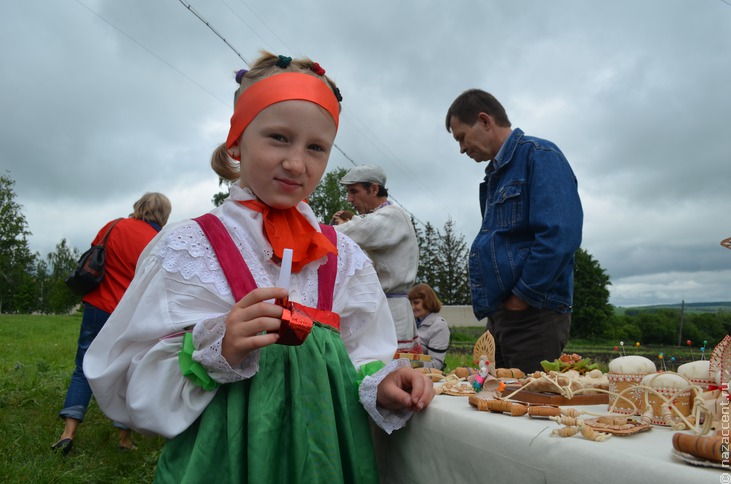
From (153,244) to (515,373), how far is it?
116 centimetres

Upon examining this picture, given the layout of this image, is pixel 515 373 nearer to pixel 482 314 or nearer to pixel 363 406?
pixel 363 406

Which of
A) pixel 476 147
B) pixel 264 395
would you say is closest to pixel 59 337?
pixel 476 147

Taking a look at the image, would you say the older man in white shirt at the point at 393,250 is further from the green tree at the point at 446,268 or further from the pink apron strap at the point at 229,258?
the green tree at the point at 446,268

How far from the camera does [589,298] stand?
2859cm

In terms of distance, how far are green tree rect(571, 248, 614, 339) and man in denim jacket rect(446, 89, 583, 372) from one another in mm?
27311

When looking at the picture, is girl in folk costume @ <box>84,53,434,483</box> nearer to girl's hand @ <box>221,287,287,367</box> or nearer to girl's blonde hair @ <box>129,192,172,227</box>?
girl's hand @ <box>221,287,287,367</box>

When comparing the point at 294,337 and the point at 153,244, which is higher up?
the point at 153,244

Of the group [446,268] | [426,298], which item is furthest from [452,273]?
[426,298]

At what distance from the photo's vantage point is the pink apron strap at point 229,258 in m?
1.35

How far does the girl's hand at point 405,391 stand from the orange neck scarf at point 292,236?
380mm

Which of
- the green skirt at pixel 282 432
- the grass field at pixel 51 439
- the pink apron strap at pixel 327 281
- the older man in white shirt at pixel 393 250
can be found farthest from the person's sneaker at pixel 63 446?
the pink apron strap at pixel 327 281


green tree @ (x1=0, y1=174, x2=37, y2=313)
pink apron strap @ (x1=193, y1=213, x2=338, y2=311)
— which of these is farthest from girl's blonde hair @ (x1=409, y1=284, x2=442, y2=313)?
green tree @ (x1=0, y1=174, x2=37, y2=313)

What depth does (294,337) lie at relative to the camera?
116 centimetres

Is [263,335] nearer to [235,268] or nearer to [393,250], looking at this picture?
[235,268]
